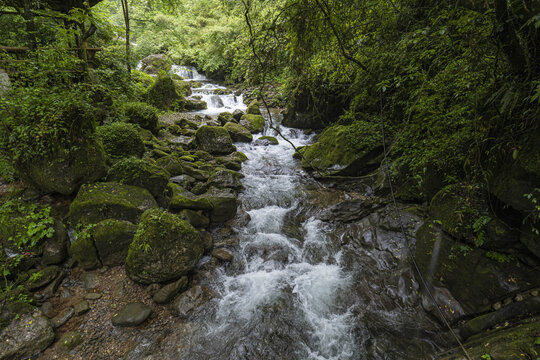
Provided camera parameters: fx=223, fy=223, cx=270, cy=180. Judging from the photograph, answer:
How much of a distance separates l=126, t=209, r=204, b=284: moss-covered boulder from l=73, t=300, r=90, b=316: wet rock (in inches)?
27.1

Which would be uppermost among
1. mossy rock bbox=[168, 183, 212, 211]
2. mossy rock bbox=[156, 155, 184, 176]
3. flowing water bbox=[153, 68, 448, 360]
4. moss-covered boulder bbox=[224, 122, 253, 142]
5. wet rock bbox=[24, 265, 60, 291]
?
moss-covered boulder bbox=[224, 122, 253, 142]

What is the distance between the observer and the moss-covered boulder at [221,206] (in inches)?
221

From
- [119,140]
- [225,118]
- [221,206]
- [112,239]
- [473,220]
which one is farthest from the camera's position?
[225,118]

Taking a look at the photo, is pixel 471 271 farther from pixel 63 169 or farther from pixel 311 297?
pixel 63 169

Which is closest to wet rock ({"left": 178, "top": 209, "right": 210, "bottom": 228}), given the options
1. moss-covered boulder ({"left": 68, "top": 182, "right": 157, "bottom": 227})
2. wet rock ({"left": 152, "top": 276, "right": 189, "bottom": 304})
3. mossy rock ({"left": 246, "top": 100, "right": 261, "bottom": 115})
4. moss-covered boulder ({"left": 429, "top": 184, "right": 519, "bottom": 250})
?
moss-covered boulder ({"left": 68, "top": 182, "right": 157, "bottom": 227})

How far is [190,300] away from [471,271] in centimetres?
437

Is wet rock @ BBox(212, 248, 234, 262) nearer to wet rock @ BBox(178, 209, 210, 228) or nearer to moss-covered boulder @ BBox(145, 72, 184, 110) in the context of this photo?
wet rock @ BBox(178, 209, 210, 228)

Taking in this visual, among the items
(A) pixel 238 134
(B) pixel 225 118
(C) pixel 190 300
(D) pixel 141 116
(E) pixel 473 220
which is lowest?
(C) pixel 190 300

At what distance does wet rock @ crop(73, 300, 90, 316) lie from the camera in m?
3.50

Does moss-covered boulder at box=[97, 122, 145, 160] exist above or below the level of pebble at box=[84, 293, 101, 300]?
above

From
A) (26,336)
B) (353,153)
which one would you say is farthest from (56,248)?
(353,153)

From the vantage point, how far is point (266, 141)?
11289mm

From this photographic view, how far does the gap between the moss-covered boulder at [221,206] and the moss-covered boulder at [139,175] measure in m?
1.08

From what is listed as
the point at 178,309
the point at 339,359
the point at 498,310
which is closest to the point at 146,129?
the point at 178,309
